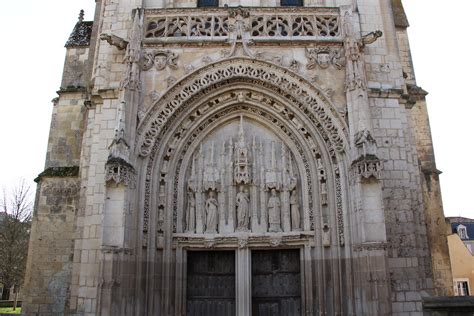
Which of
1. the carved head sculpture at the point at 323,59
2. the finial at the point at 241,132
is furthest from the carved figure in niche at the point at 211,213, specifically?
the carved head sculpture at the point at 323,59

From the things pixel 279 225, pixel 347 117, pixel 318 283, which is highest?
pixel 347 117

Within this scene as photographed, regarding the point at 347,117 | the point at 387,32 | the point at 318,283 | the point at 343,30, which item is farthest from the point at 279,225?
the point at 387,32

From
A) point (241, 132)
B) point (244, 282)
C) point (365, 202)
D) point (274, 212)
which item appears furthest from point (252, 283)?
point (241, 132)

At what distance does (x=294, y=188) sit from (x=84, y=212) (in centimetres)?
486

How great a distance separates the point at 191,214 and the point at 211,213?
0.48 m

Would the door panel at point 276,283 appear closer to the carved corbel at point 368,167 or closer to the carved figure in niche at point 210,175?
the carved figure in niche at point 210,175

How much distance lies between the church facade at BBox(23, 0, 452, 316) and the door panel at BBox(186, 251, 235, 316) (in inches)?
1.2

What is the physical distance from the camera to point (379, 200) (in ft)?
27.6

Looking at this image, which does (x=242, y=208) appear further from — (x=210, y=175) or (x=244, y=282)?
(x=244, y=282)

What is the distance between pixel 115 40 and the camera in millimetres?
9977

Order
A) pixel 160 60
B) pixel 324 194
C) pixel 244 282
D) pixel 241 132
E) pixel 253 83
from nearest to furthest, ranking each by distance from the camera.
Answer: pixel 244 282, pixel 324 194, pixel 160 60, pixel 253 83, pixel 241 132

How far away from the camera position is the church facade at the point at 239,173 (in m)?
8.79

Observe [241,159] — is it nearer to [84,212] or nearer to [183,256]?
[183,256]

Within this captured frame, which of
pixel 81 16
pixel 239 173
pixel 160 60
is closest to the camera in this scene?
pixel 239 173
